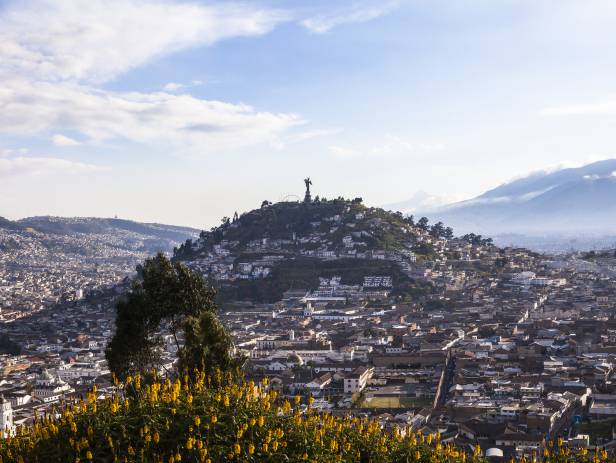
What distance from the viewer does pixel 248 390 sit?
24.6ft

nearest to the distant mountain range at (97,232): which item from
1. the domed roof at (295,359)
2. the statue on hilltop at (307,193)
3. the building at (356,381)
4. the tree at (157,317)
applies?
the statue on hilltop at (307,193)

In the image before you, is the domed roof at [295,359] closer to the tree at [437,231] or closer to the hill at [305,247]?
the hill at [305,247]

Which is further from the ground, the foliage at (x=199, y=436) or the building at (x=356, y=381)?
the foliage at (x=199, y=436)

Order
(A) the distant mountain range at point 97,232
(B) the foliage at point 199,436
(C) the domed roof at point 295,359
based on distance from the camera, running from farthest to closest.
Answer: (A) the distant mountain range at point 97,232
(C) the domed roof at point 295,359
(B) the foliage at point 199,436

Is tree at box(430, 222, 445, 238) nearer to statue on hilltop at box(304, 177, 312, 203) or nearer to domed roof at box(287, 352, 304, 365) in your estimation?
statue on hilltop at box(304, 177, 312, 203)

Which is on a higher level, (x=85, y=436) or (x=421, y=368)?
(x=85, y=436)

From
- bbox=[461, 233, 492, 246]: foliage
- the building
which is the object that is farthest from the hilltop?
the building

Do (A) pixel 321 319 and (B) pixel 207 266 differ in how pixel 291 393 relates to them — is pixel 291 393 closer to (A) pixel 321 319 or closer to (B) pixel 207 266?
(A) pixel 321 319

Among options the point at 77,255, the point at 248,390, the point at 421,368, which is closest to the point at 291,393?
the point at 421,368

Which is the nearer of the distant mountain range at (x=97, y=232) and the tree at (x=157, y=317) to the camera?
the tree at (x=157, y=317)

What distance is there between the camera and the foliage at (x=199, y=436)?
6359 millimetres

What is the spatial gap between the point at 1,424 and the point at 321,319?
1154 inches

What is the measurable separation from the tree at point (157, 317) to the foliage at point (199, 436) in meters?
3.81

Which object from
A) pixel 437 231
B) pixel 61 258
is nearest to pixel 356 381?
pixel 437 231
